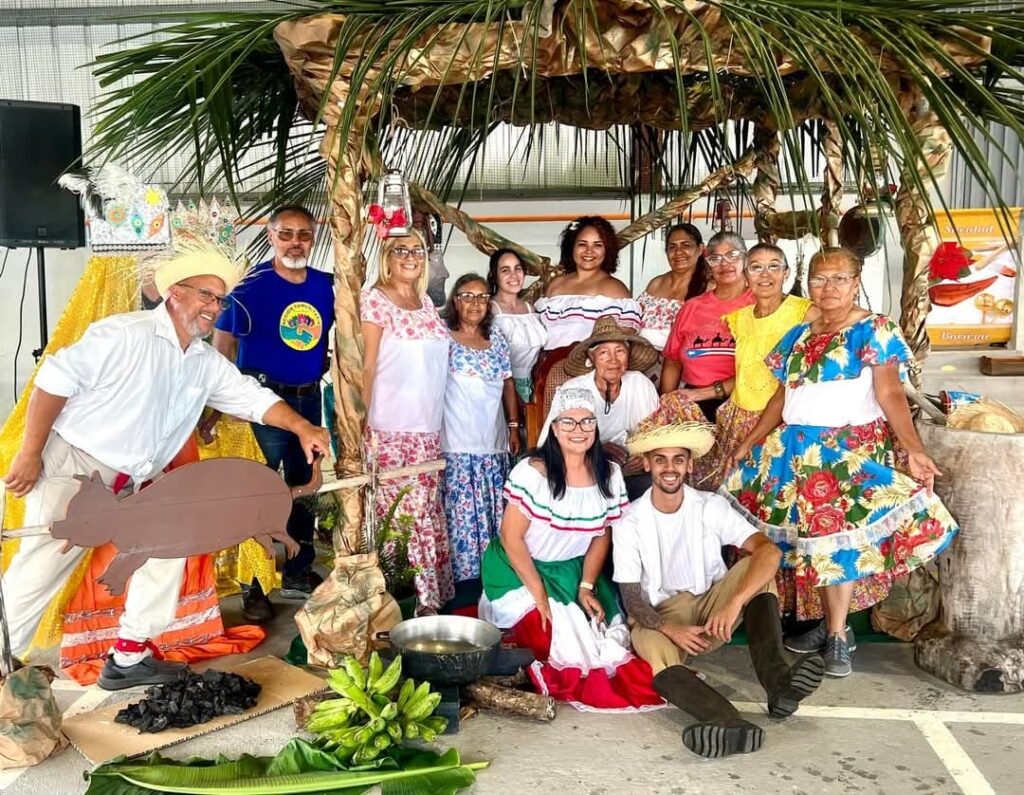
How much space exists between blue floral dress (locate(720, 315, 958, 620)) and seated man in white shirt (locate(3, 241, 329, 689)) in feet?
5.28

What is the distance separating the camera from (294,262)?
3785 millimetres

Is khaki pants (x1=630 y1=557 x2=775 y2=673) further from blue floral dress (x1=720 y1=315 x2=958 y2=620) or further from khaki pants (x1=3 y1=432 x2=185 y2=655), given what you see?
khaki pants (x1=3 y1=432 x2=185 y2=655)

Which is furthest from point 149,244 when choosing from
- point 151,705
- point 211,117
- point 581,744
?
point 581,744

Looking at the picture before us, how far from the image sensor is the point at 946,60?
2.58 m

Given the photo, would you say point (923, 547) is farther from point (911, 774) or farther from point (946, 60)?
point (946, 60)

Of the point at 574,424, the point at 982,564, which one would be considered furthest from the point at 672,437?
the point at 982,564

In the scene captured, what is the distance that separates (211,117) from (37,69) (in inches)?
310

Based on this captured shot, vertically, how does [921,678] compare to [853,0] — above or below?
below

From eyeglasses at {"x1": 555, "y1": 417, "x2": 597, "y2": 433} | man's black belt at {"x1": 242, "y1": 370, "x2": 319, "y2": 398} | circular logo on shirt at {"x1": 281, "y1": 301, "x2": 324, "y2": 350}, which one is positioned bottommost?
eyeglasses at {"x1": 555, "y1": 417, "x2": 597, "y2": 433}

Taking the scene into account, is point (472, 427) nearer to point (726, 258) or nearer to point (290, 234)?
point (290, 234)

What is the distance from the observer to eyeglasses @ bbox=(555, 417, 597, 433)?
3178 mm

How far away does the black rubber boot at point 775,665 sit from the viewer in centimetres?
275

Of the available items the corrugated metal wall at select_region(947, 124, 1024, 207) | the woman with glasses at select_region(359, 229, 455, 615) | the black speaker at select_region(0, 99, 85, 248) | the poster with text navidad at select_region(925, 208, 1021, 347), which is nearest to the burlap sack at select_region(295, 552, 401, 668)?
the woman with glasses at select_region(359, 229, 455, 615)

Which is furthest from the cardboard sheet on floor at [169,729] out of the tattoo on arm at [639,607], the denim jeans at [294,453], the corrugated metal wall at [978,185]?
the corrugated metal wall at [978,185]
